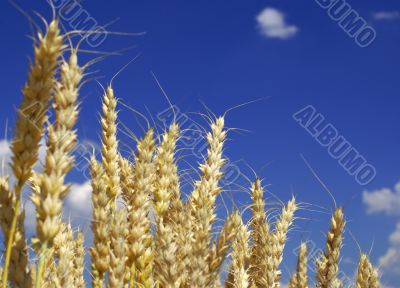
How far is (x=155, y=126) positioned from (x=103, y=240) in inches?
45.0

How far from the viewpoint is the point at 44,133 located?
2.64 m

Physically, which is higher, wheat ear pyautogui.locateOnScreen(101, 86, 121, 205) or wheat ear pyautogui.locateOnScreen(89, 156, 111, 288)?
wheat ear pyautogui.locateOnScreen(101, 86, 121, 205)

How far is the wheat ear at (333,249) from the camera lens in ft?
16.6

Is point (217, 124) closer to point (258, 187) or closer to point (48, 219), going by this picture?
point (258, 187)

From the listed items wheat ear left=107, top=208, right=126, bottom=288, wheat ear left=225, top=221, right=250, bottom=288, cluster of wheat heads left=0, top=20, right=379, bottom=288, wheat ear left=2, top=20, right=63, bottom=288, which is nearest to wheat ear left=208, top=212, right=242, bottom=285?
cluster of wheat heads left=0, top=20, right=379, bottom=288

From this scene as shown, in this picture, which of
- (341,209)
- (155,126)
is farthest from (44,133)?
(341,209)

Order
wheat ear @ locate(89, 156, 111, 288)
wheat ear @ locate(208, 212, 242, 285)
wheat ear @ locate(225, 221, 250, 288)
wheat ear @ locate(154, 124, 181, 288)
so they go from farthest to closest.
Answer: wheat ear @ locate(225, 221, 250, 288) → wheat ear @ locate(208, 212, 242, 285) → wheat ear @ locate(154, 124, 181, 288) → wheat ear @ locate(89, 156, 111, 288)

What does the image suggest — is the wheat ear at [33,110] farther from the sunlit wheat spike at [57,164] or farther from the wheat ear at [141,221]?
the wheat ear at [141,221]

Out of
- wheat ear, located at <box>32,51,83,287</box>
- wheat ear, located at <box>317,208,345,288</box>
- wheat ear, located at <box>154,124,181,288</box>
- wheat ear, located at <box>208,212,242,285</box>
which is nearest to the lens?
wheat ear, located at <box>32,51,83,287</box>

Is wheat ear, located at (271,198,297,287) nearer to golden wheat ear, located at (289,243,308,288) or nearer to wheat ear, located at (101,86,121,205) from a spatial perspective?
golden wheat ear, located at (289,243,308,288)

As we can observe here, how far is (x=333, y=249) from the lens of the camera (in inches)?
199

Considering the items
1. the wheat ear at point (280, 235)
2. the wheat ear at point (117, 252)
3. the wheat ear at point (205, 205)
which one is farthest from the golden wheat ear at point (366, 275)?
the wheat ear at point (117, 252)

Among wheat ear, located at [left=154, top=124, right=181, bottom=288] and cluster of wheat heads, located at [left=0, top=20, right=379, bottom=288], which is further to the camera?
wheat ear, located at [left=154, top=124, right=181, bottom=288]

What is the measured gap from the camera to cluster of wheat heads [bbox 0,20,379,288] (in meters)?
2.56
